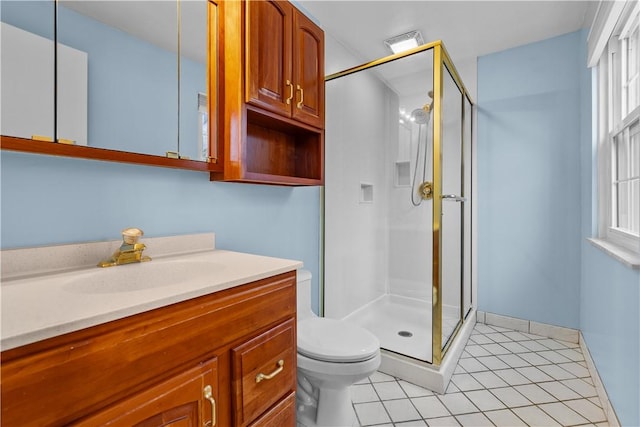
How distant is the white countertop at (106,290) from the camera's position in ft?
1.73

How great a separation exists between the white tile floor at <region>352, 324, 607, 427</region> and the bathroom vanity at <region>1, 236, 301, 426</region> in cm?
83

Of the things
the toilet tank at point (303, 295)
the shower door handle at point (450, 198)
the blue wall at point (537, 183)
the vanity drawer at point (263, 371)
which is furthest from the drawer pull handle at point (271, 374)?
the blue wall at point (537, 183)

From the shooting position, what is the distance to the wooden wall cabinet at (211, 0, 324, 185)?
1.28 meters

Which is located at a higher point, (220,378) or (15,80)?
(15,80)

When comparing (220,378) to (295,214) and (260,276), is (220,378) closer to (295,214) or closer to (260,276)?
(260,276)

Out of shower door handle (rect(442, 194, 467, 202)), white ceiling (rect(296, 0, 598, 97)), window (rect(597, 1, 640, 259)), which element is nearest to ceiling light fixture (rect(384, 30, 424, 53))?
white ceiling (rect(296, 0, 598, 97))

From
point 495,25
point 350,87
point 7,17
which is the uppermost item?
point 495,25

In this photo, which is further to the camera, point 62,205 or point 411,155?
point 411,155

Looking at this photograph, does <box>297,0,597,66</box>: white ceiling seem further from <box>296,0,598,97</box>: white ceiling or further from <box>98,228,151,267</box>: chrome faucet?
<box>98,228,151,267</box>: chrome faucet

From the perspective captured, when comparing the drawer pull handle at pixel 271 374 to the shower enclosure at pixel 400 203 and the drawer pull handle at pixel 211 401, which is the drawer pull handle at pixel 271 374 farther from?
the shower enclosure at pixel 400 203

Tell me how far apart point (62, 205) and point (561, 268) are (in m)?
3.26

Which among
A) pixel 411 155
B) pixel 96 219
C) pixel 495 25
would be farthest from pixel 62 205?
pixel 495 25

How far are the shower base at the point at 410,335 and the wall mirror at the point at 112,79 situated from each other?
1664 mm

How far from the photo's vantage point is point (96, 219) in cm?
104
